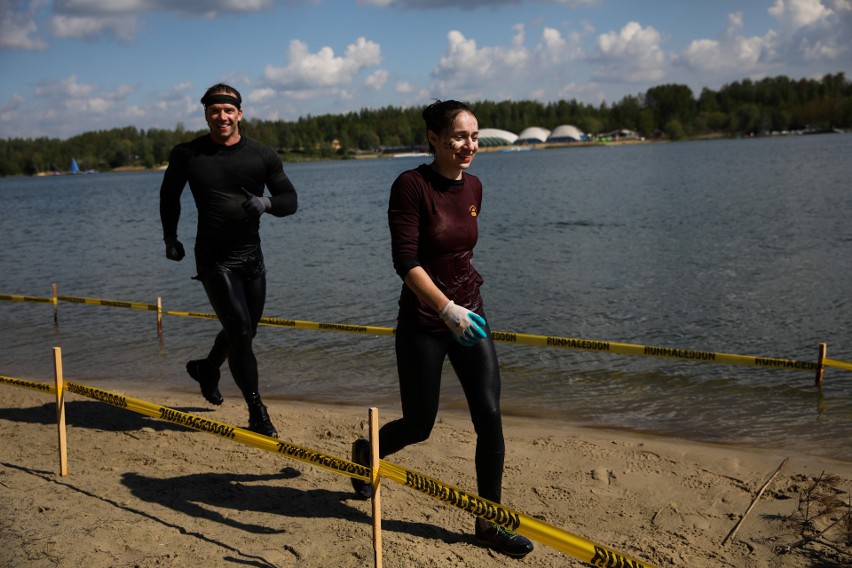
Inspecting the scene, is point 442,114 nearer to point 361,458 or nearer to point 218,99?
point 361,458

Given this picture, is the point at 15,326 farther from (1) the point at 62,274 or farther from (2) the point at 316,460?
(2) the point at 316,460

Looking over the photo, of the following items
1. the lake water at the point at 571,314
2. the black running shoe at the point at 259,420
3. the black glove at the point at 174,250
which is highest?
the black glove at the point at 174,250

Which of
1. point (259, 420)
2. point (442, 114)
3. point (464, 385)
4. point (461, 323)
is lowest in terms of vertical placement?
point (259, 420)

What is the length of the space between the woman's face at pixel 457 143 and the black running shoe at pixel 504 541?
1955mm

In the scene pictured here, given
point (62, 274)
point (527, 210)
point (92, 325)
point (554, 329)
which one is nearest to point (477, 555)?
point (554, 329)

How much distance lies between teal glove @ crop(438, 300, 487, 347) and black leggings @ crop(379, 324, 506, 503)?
0.34 metres

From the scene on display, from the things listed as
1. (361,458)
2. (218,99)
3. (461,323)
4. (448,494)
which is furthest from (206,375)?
(461,323)

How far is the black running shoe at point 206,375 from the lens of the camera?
A: 22.7 feet

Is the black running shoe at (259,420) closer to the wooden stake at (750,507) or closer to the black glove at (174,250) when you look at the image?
the black glove at (174,250)

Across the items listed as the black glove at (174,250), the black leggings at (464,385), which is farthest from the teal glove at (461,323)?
the black glove at (174,250)

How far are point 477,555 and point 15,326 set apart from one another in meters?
13.1

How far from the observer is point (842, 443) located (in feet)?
23.4

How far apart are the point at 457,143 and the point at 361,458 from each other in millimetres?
2034

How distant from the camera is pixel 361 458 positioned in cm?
484
